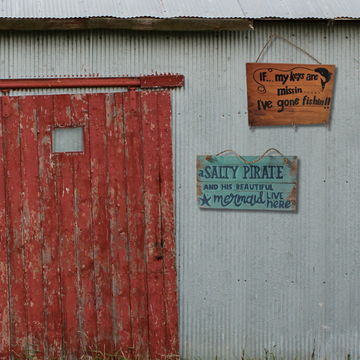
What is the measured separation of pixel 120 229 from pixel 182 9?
69.0 inches

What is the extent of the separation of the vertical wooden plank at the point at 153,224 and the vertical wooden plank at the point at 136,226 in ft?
0.13

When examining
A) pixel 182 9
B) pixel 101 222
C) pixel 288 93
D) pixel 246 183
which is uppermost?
pixel 182 9

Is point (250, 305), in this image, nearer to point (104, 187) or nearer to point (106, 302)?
point (106, 302)

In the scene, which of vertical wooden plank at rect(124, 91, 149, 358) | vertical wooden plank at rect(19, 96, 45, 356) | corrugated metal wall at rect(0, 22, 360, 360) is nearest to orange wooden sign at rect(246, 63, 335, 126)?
corrugated metal wall at rect(0, 22, 360, 360)

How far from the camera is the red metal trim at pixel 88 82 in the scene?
2.84 m

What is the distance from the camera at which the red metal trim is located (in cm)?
284

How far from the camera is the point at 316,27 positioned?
2873 millimetres

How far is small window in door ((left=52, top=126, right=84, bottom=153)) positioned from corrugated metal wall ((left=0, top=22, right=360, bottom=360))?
0.33 meters

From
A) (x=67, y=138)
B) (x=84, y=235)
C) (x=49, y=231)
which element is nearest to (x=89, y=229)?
(x=84, y=235)

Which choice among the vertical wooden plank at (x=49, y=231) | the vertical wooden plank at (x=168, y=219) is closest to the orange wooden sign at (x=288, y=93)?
the vertical wooden plank at (x=168, y=219)

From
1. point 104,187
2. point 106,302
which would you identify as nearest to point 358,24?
point 104,187

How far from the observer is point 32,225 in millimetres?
2865

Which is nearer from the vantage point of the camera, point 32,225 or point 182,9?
point 182,9

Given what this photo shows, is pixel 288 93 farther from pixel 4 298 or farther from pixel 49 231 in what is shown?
pixel 4 298
